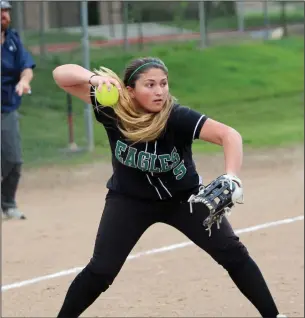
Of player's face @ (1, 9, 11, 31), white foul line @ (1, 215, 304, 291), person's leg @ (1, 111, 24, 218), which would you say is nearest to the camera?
white foul line @ (1, 215, 304, 291)

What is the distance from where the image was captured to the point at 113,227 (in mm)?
4312

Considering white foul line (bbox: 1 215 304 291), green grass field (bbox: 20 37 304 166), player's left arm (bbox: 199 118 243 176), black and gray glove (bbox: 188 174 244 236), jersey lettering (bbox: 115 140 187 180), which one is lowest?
white foul line (bbox: 1 215 304 291)

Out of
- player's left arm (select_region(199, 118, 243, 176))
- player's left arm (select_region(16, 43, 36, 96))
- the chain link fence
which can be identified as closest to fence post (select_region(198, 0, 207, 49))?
the chain link fence

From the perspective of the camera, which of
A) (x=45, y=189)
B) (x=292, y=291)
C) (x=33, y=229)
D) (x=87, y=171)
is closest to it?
(x=292, y=291)

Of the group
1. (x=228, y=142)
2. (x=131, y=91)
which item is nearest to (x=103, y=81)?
(x=131, y=91)

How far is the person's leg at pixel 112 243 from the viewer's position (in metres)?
4.29

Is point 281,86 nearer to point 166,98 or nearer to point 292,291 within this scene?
point 292,291

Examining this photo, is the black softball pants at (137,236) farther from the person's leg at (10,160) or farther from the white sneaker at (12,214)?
the white sneaker at (12,214)

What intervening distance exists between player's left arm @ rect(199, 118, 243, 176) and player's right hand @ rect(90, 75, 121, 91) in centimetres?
49

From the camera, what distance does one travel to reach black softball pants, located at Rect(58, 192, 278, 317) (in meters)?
4.29

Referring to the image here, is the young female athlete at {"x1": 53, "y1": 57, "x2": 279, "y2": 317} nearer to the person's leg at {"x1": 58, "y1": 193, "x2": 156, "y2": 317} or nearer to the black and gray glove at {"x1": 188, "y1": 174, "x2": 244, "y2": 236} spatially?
the person's leg at {"x1": 58, "y1": 193, "x2": 156, "y2": 317}

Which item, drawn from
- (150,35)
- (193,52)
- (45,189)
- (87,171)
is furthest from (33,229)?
(193,52)

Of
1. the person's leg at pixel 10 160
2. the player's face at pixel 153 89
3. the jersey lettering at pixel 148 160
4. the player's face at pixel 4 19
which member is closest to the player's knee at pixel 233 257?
the jersey lettering at pixel 148 160

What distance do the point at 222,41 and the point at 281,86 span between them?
154cm
